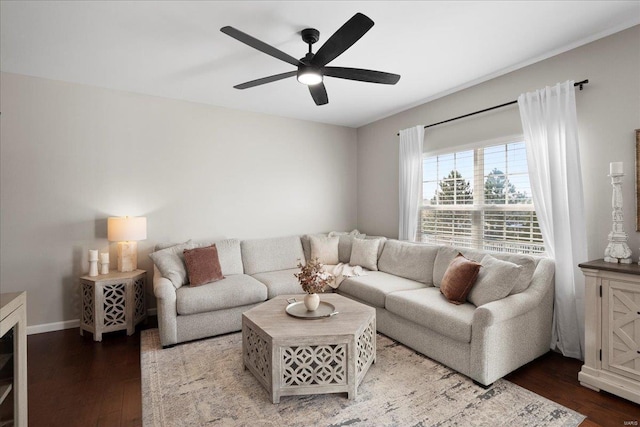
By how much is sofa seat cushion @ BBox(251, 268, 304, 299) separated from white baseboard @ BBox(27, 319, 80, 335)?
77.4 inches

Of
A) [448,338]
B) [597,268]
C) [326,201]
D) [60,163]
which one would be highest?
[60,163]

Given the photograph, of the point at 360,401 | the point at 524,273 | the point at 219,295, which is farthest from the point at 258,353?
the point at 524,273

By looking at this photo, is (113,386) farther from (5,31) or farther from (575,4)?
(575,4)

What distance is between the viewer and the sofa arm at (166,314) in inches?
116

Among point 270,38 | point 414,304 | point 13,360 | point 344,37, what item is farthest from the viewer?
point 414,304

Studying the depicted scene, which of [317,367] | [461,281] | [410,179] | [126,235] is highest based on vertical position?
[410,179]

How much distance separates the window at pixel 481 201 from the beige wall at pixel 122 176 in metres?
1.81

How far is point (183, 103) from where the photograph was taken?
4.05 metres

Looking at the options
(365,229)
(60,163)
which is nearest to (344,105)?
(365,229)

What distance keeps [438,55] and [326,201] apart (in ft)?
9.12

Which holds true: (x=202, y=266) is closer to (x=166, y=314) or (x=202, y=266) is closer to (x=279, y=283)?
(x=166, y=314)

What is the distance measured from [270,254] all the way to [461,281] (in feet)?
7.94

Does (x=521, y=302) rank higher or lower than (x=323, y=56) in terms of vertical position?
lower

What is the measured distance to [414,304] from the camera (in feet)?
9.20
